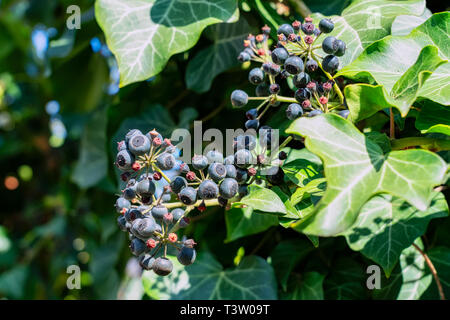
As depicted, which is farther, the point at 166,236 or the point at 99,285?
the point at 99,285

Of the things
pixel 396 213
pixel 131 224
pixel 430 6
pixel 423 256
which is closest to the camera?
pixel 131 224

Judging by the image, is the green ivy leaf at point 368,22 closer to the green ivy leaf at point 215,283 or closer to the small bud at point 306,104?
the small bud at point 306,104

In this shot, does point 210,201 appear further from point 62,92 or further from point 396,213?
point 62,92

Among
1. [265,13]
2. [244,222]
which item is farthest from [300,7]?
[244,222]

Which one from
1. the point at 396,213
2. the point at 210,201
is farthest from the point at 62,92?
the point at 396,213

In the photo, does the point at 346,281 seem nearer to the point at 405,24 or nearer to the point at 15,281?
the point at 405,24

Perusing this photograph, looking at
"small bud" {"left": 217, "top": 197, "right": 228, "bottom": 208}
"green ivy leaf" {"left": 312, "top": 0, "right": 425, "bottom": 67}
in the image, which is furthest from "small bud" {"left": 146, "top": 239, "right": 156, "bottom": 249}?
"green ivy leaf" {"left": 312, "top": 0, "right": 425, "bottom": 67}

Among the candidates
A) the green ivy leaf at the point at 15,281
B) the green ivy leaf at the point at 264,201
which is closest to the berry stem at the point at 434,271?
the green ivy leaf at the point at 264,201

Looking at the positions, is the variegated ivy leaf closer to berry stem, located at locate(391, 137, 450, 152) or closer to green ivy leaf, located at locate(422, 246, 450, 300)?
berry stem, located at locate(391, 137, 450, 152)
